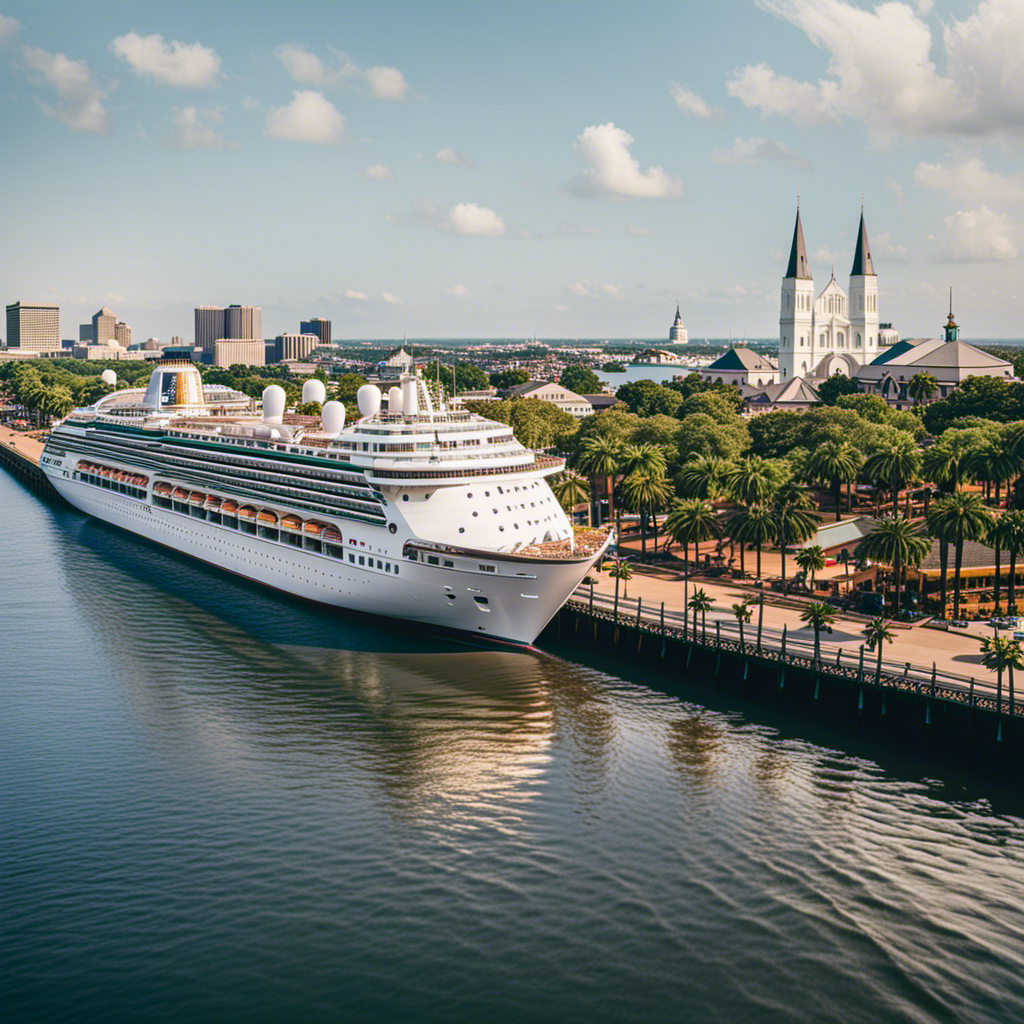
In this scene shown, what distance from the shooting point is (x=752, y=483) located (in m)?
71.2

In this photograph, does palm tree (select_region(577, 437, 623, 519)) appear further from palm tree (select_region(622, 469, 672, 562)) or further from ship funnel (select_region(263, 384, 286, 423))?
ship funnel (select_region(263, 384, 286, 423))

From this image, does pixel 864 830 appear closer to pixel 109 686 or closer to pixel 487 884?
pixel 487 884

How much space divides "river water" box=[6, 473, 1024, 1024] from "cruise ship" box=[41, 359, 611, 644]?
198 inches

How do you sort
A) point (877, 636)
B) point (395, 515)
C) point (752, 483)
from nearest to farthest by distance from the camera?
point (877, 636), point (395, 515), point (752, 483)

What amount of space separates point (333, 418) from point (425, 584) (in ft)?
64.8

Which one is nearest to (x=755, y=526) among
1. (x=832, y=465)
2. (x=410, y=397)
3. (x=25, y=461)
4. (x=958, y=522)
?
(x=958, y=522)

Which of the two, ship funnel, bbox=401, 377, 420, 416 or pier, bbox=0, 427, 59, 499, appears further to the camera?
pier, bbox=0, 427, 59, 499

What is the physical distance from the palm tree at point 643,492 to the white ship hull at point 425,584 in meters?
21.7

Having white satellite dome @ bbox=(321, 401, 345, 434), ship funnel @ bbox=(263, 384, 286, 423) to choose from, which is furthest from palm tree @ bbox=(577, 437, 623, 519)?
ship funnel @ bbox=(263, 384, 286, 423)

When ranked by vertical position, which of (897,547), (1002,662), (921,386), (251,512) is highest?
(921,386)

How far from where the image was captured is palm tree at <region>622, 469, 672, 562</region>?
252 feet

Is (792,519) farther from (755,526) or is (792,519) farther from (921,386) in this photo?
(921,386)

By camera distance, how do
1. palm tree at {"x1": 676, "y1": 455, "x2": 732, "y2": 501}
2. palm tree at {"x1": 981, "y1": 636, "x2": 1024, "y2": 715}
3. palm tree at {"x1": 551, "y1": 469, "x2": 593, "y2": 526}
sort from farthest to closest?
palm tree at {"x1": 551, "y1": 469, "x2": 593, "y2": 526}, palm tree at {"x1": 676, "y1": 455, "x2": 732, "y2": 501}, palm tree at {"x1": 981, "y1": 636, "x2": 1024, "y2": 715}

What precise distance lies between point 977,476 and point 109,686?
70.5 metres
